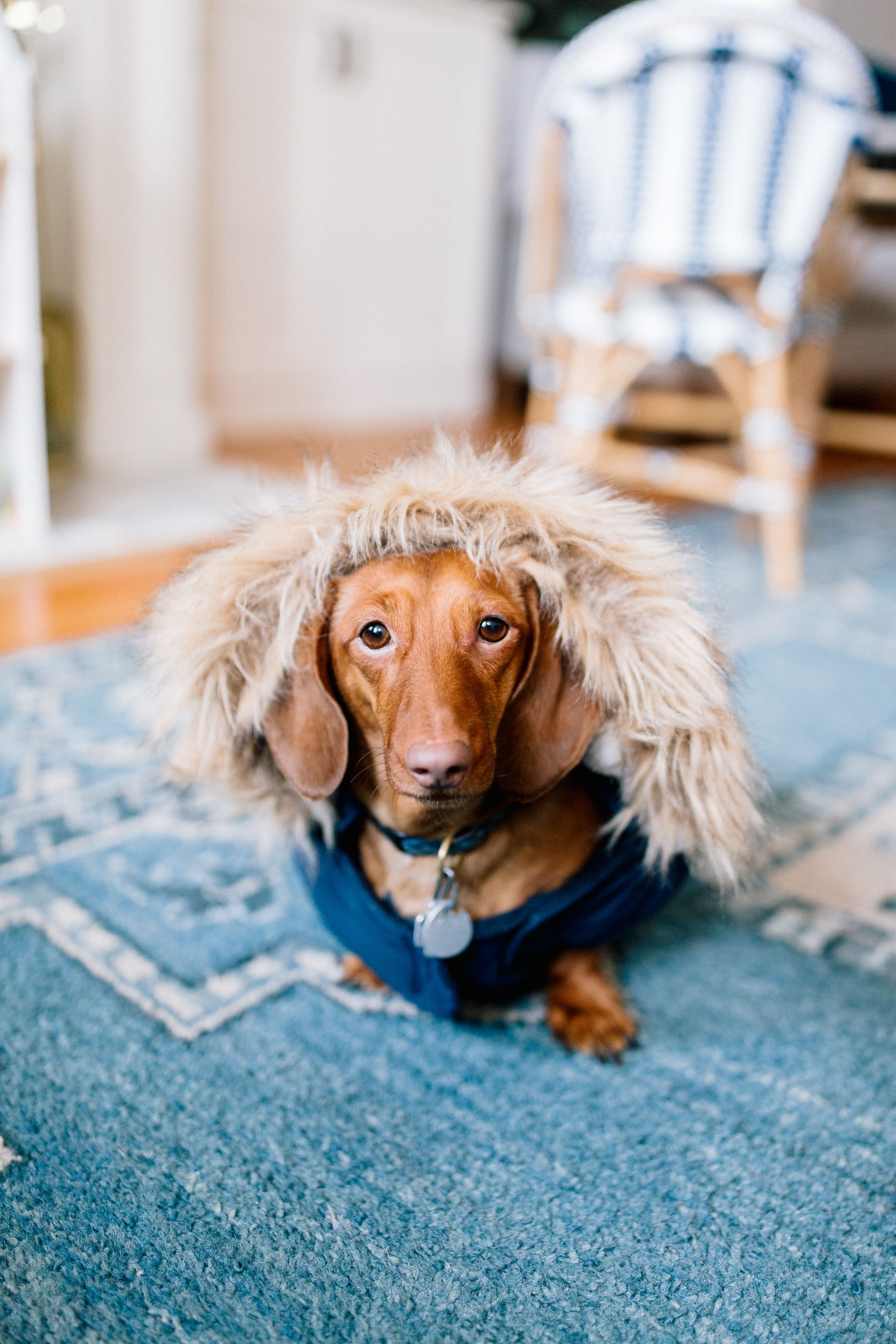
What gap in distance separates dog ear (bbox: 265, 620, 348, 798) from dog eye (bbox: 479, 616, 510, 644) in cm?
14

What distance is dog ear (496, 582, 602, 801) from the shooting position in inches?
36.9

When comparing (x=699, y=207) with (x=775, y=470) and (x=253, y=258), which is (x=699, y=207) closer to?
(x=775, y=470)

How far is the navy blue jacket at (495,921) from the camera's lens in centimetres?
98

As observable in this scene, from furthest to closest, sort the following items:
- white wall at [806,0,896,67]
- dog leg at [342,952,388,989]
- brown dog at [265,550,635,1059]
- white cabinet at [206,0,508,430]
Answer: white wall at [806,0,896,67], white cabinet at [206,0,508,430], dog leg at [342,952,388,989], brown dog at [265,550,635,1059]

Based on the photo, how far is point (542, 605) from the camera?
3.09ft

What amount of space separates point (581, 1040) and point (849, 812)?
66 centimetres

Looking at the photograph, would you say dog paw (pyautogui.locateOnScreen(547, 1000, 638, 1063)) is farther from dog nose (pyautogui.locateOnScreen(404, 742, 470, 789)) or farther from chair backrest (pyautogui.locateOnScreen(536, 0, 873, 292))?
chair backrest (pyautogui.locateOnScreen(536, 0, 873, 292))

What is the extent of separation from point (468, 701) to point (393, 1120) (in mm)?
357

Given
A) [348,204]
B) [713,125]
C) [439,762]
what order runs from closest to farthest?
1. [439,762]
2. [713,125]
3. [348,204]

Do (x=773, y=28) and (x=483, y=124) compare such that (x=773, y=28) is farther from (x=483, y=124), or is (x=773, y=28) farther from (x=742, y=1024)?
(x=483, y=124)

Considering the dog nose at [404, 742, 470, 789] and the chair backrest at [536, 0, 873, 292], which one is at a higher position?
the chair backrest at [536, 0, 873, 292]

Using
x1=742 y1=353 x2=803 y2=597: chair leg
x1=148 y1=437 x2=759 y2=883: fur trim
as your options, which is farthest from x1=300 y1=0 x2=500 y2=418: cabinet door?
x1=148 y1=437 x2=759 y2=883: fur trim

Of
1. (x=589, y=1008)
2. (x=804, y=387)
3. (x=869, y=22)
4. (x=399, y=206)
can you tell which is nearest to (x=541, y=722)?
(x=589, y=1008)

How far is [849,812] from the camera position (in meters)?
1.49
